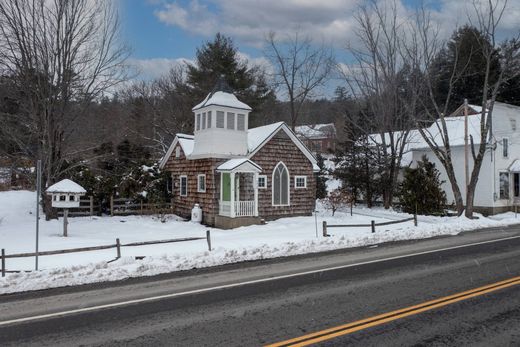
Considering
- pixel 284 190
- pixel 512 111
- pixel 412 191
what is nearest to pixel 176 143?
pixel 284 190

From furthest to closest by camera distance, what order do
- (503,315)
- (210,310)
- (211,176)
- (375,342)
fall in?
(211,176)
(210,310)
(503,315)
(375,342)

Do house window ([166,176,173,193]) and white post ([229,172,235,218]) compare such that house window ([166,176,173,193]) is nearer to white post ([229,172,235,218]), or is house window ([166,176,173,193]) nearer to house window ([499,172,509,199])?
white post ([229,172,235,218])

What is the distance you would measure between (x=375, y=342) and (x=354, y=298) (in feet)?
7.27

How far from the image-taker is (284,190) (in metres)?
24.5

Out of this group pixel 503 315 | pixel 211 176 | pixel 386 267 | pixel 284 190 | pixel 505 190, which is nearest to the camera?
pixel 503 315

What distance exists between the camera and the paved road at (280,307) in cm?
594

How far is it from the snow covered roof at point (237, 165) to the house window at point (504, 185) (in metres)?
20.9

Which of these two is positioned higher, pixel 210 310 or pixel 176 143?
pixel 176 143

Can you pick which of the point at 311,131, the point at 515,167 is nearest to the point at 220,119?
the point at 515,167

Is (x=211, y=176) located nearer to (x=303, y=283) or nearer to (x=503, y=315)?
(x=303, y=283)

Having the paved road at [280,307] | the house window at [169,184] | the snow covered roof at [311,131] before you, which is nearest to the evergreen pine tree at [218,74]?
the snow covered roof at [311,131]

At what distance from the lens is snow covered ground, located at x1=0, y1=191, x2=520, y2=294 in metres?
10.4

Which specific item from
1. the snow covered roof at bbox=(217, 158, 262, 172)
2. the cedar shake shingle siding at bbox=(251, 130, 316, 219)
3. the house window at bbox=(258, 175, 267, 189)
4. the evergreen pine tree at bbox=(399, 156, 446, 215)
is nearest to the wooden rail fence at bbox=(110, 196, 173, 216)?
the snow covered roof at bbox=(217, 158, 262, 172)

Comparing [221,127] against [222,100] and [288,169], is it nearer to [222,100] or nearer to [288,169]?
[222,100]
